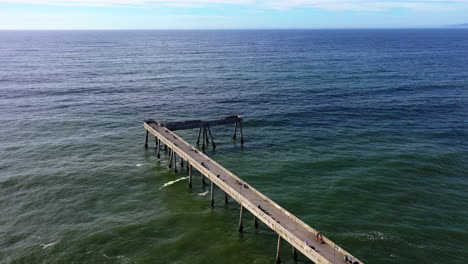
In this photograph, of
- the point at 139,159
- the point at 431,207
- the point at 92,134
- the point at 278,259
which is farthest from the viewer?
the point at 92,134

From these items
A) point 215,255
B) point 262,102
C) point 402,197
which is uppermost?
point 262,102

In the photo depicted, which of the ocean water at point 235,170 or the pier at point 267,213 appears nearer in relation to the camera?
the pier at point 267,213

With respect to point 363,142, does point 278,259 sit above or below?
below

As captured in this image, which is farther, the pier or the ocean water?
the ocean water

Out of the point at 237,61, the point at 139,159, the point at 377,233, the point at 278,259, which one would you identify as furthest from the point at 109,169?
the point at 237,61

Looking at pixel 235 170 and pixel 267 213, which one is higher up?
pixel 267 213

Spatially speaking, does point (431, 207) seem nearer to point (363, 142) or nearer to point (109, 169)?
point (363, 142)

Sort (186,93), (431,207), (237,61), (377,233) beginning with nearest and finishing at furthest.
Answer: (377,233)
(431,207)
(186,93)
(237,61)

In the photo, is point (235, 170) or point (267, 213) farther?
point (235, 170)
